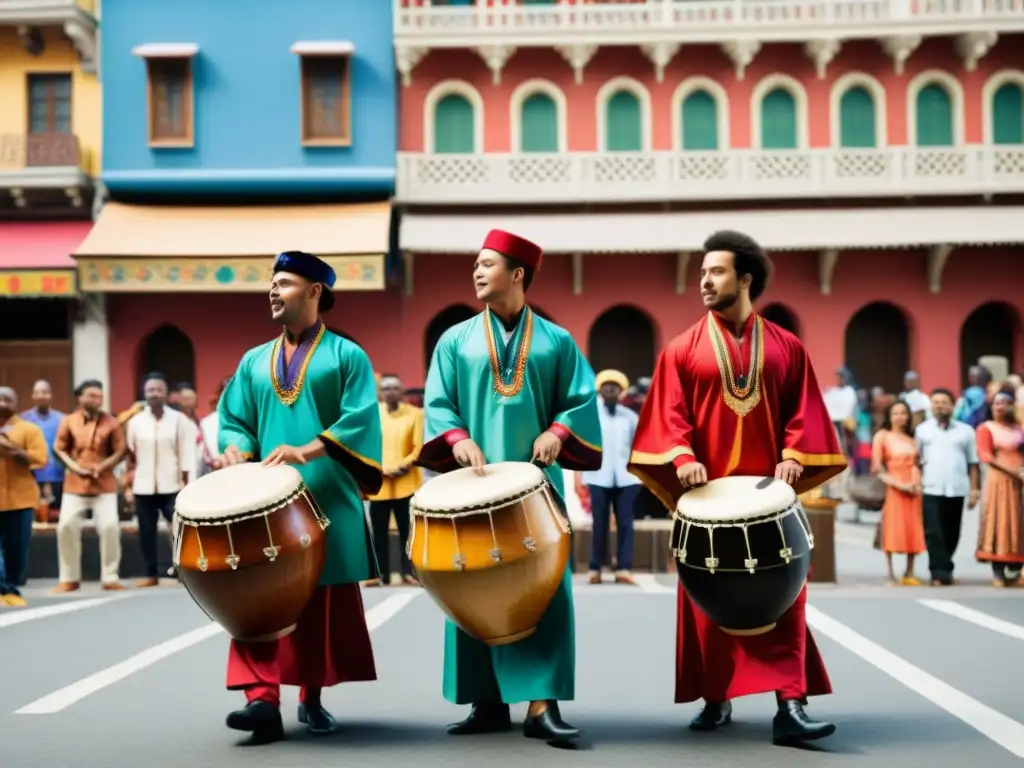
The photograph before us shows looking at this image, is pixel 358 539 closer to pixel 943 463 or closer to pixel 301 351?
pixel 301 351

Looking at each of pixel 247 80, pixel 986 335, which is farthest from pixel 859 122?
pixel 247 80

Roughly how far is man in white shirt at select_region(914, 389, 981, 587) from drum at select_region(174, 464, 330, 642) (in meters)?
8.35

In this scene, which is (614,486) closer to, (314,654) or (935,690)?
(935,690)

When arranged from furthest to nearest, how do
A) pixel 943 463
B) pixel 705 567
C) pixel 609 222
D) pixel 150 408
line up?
pixel 609 222 → pixel 150 408 → pixel 943 463 → pixel 705 567

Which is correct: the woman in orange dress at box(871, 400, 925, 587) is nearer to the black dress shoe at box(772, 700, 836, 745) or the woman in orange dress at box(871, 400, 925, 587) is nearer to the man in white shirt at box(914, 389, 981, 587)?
the man in white shirt at box(914, 389, 981, 587)

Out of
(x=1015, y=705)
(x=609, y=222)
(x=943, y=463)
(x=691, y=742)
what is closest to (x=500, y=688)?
(x=691, y=742)

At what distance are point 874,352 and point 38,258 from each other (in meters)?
15.0

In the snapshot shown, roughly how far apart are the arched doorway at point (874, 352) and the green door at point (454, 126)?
793 centimetres

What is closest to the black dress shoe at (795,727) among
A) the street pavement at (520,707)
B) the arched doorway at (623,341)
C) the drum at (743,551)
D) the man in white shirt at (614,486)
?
the street pavement at (520,707)

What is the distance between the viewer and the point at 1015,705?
673 cm

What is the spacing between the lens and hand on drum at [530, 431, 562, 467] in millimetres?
6047

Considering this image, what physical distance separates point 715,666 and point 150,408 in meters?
8.97

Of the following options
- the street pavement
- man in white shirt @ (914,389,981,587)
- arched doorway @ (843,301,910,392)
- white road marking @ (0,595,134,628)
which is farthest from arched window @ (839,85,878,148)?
white road marking @ (0,595,134,628)

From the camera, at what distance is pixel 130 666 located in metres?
8.25
